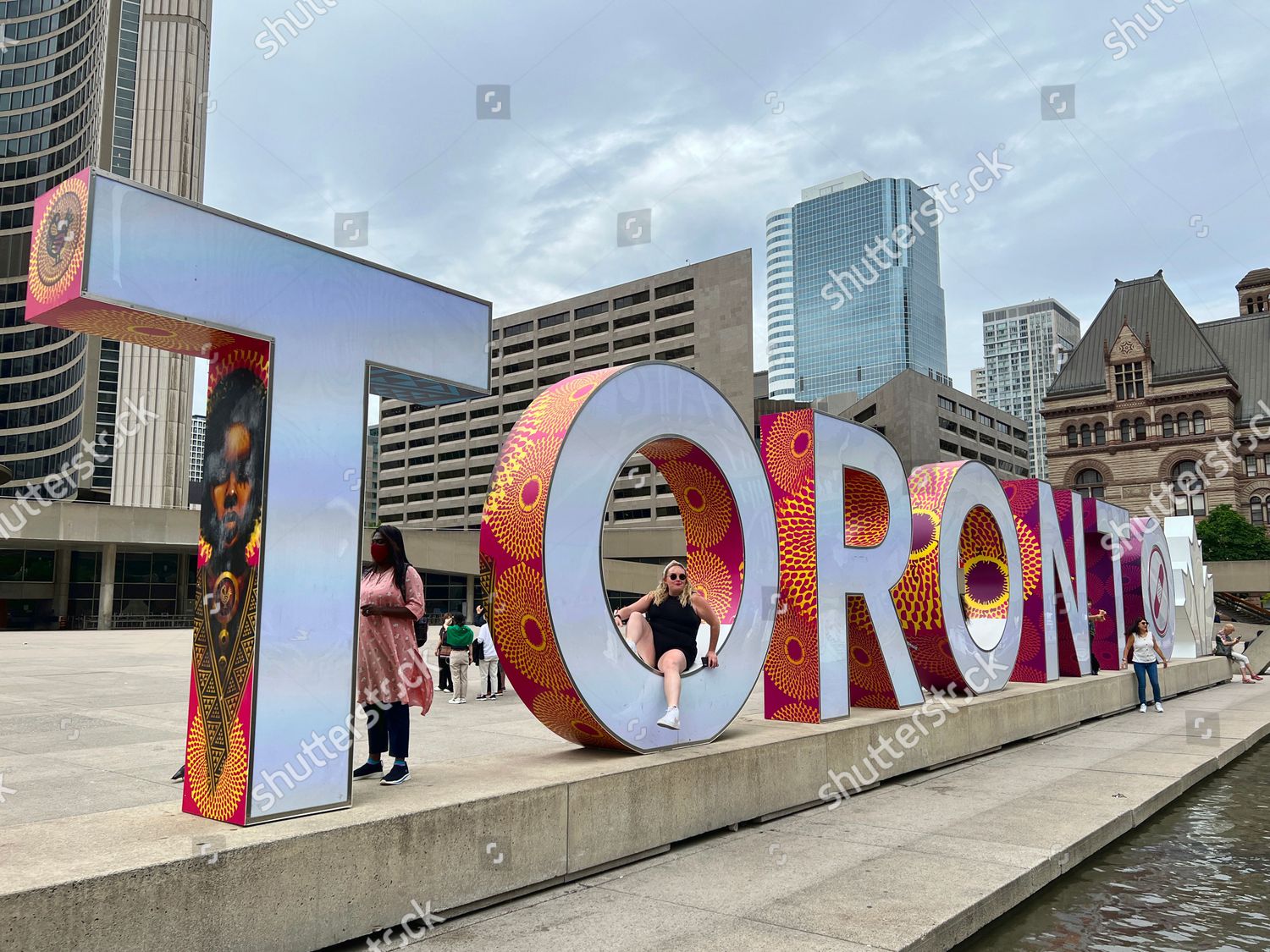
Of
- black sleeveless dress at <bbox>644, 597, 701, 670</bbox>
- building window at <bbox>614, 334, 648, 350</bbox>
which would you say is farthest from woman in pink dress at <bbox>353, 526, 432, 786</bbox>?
building window at <bbox>614, 334, 648, 350</bbox>

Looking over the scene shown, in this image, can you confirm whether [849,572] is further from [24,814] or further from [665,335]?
[665,335]

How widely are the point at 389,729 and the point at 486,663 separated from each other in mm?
10246

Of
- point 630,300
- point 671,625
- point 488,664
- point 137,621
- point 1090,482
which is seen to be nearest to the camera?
point 671,625

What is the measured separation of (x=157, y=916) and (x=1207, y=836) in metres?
7.60

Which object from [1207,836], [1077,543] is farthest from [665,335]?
[1207,836]

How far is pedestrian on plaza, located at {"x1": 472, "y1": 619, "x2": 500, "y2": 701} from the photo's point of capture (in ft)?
50.2

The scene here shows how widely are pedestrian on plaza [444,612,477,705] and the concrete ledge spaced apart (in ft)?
23.5

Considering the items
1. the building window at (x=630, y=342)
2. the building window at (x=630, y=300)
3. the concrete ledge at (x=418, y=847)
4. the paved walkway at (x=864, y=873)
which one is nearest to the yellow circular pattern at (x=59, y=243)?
the concrete ledge at (x=418, y=847)

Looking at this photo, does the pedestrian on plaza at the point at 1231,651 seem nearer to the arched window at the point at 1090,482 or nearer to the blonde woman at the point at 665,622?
the blonde woman at the point at 665,622

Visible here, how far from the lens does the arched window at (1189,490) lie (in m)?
86.9

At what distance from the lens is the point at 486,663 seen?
15742 millimetres

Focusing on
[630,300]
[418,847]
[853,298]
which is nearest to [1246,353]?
[630,300]

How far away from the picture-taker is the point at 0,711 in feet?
39.4

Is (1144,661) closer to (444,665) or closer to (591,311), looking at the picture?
(444,665)
